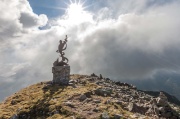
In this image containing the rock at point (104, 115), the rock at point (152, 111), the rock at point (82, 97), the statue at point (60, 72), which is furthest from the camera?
the statue at point (60, 72)

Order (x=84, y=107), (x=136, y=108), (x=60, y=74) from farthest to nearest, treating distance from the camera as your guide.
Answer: (x=60, y=74), (x=136, y=108), (x=84, y=107)

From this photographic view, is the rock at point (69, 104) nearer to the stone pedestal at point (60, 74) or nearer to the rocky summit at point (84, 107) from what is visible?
the rocky summit at point (84, 107)

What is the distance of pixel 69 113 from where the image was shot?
39.9 m

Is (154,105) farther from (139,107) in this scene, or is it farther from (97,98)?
(97,98)

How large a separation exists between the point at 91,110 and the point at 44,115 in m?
7.86

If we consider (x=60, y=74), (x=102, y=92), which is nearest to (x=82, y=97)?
(x=102, y=92)

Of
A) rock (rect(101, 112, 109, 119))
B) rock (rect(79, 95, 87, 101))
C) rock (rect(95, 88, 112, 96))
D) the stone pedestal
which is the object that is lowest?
rock (rect(101, 112, 109, 119))

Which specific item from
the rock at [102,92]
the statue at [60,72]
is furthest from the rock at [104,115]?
the statue at [60,72]

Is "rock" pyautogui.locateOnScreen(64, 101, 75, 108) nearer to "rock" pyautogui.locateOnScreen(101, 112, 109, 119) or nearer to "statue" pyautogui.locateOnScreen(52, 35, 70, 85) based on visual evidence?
"rock" pyautogui.locateOnScreen(101, 112, 109, 119)

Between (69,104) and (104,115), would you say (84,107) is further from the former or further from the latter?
(104,115)

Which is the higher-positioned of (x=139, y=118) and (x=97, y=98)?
(x=97, y=98)

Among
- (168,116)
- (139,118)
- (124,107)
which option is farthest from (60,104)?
(168,116)

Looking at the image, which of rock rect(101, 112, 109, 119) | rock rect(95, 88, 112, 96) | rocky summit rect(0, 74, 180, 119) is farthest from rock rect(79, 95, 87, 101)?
rock rect(101, 112, 109, 119)

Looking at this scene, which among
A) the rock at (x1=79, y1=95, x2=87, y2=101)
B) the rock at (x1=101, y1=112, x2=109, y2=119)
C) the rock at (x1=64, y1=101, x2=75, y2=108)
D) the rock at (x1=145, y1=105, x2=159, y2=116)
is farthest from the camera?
the rock at (x1=79, y1=95, x2=87, y2=101)
